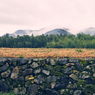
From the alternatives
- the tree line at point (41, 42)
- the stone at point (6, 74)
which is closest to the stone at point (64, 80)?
the stone at point (6, 74)

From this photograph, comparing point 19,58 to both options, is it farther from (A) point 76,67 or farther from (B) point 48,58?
(A) point 76,67

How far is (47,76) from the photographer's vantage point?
24.1 ft

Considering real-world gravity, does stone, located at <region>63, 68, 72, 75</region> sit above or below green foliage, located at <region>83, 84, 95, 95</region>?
above

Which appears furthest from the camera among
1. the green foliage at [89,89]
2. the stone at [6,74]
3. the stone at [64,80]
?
the stone at [6,74]

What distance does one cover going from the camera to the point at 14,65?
24.5ft

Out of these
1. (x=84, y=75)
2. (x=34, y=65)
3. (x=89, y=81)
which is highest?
(x=34, y=65)

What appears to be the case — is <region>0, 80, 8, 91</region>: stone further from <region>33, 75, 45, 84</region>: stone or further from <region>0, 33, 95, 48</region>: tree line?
<region>0, 33, 95, 48</region>: tree line

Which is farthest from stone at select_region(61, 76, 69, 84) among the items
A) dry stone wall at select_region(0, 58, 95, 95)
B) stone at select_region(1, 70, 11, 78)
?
stone at select_region(1, 70, 11, 78)

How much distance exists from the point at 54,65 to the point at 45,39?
8354mm

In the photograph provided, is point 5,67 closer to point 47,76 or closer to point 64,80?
point 47,76

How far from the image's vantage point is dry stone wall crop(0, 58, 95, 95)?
721 centimetres

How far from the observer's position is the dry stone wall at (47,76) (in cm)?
721

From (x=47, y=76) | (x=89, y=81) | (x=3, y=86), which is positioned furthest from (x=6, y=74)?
(x=89, y=81)

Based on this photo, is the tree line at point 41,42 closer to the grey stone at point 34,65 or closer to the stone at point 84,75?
the stone at point 84,75
